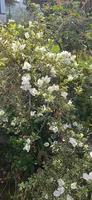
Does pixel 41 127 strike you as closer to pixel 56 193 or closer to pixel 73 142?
pixel 73 142

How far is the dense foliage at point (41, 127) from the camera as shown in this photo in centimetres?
345

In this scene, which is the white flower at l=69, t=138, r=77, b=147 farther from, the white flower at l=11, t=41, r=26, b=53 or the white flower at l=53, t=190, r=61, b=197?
the white flower at l=11, t=41, r=26, b=53

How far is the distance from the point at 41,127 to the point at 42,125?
0.06 feet

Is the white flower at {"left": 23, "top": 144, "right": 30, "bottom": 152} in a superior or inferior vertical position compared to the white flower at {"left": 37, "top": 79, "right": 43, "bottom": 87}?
inferior

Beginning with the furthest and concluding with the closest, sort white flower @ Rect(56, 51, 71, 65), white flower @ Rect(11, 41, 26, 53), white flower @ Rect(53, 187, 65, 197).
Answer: white flower @ Rect(56, 51, 71, 65) → white flower @ Rect(11, 41, 26, 53) → white flower @ Rect(53, 187, 65, 197)

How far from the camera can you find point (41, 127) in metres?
3.61

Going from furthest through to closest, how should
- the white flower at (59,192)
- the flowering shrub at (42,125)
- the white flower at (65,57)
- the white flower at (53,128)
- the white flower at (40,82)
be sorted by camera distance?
the white flower at (65,57) < the white flower at (40,82) < the white flower at (53,128) < the flowering shrub at (42,125) < the white flower at (59,192)

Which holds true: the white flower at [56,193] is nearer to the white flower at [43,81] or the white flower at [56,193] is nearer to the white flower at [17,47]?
the white flower at [43,81]

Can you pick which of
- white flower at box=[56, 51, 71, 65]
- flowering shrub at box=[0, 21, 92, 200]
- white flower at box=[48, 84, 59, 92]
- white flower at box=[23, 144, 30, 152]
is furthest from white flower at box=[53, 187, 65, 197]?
white flower at box=[56, 51, 71, 65]

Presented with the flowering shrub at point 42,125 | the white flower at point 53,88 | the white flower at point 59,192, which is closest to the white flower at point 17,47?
the flowering shrub at point 42,125

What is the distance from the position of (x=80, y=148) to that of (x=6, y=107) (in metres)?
0.66

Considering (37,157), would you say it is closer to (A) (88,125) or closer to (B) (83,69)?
(A) (88,125)

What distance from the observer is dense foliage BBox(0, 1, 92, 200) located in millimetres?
3453

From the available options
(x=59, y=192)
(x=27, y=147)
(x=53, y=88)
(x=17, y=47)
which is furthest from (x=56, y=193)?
(x=17, y=47)
